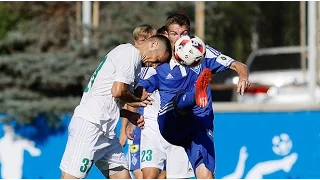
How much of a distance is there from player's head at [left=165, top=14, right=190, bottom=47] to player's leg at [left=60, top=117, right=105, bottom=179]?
138cm

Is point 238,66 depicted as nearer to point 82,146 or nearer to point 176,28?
point 176,28

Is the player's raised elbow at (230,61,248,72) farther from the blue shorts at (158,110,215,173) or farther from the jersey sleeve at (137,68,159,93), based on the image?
the jersey sleeve at (137,68,159,93)

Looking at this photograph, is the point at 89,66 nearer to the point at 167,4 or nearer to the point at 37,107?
the point at 37,107

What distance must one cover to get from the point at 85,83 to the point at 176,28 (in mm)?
6231

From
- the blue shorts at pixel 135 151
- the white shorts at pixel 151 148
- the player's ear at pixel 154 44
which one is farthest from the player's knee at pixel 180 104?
the blue shorts at pixel 135 151

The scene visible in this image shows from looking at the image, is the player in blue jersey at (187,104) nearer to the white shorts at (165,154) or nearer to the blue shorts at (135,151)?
the white shorts at (165,154)

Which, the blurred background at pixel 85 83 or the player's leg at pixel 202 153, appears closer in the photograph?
the player's leg at pixel 202 153

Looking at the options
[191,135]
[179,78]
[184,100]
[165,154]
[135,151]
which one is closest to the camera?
[184,100]

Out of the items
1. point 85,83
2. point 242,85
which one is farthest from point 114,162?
point 85,83

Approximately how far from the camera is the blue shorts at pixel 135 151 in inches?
482

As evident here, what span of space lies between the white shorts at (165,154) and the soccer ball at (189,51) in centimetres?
190

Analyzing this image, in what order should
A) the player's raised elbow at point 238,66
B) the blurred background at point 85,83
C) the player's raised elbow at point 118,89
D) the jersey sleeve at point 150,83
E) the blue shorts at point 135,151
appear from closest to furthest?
the player's raised elbow at point 118,89
the player's raised elbow at point 238,66
the jersey sleeve at point 150,83
the blue shorts at point 135,151
the blurred background at point 85,83

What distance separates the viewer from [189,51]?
10070mm

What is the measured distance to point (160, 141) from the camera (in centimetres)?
1199
